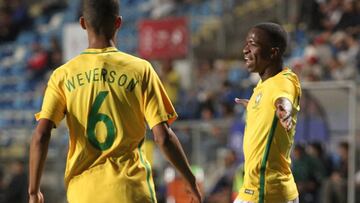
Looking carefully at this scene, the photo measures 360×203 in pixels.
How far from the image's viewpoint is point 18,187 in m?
14.8

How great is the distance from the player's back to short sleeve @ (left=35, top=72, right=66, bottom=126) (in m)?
0.01

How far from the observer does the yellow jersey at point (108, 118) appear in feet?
15.5

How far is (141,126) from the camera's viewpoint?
4781 mm

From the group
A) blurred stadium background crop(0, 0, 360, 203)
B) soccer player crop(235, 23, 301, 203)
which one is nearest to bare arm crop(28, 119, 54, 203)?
soccer player crop(235, 23, 301, 203)

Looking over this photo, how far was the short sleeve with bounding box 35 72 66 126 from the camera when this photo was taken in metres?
4.74

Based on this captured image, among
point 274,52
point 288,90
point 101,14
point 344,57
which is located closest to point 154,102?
point 101,14

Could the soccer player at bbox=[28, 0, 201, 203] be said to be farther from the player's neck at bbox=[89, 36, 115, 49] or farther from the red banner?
the red banner

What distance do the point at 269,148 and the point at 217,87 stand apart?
11.2 m

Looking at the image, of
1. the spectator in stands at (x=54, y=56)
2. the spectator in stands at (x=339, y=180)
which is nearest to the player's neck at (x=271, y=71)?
the spectator in stands at (x=339, y=180)

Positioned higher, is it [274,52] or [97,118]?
[274,52]

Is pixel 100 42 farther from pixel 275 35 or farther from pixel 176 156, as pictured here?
pixel 275 35

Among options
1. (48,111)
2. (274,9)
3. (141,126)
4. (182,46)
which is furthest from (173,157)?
(274,9)

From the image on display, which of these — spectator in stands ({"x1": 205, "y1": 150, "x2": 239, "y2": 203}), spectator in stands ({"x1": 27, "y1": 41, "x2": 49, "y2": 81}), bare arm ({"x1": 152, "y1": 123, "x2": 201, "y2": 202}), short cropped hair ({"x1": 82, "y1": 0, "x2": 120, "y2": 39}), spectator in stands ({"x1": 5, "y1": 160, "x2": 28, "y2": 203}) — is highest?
short cropped hair ({"x1": 82, "y1": 0, "x2": 120, "y2": 39})

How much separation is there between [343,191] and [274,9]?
7.85 metres
